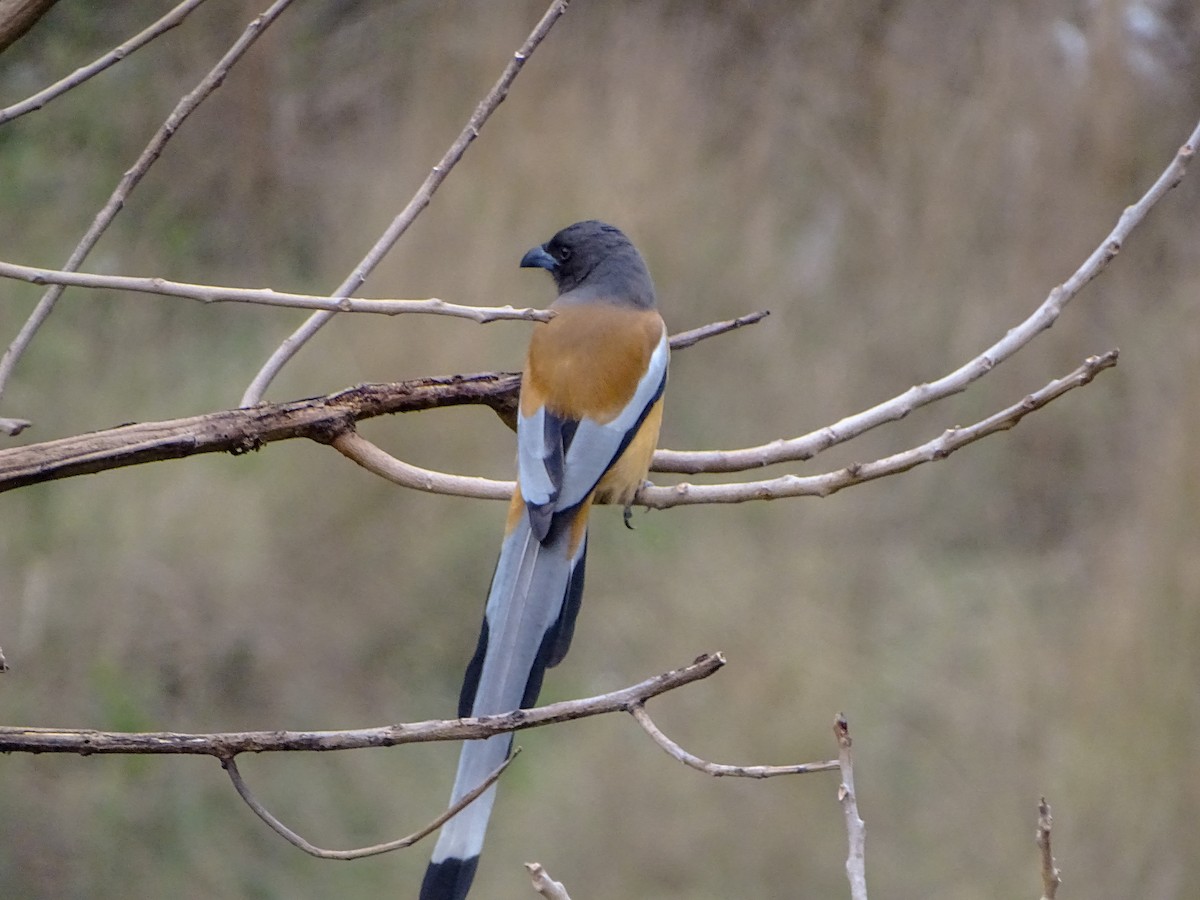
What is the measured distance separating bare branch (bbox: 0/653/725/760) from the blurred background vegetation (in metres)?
3.33

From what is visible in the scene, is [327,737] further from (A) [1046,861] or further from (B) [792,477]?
(B) [792,477]

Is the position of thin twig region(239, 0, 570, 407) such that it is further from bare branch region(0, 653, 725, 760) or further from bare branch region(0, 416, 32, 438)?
bare branch region(0, 653, 725, 760)

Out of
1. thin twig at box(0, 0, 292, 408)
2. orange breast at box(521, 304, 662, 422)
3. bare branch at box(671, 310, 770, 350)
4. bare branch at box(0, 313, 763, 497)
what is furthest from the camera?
orange breast at box(521, 304, 662, 422)

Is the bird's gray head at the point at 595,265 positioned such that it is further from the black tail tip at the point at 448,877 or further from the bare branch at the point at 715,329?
the black tail tip at the point at 448,877

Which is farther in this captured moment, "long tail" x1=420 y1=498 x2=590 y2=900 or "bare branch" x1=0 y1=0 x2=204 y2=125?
"long tail" x1=420 y1=498 x2=590 y2=900

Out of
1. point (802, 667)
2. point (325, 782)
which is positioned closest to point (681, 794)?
point (802, 667)

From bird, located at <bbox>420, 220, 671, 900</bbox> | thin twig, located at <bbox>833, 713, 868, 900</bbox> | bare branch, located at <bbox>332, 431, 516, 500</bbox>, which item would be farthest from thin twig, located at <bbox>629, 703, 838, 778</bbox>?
bare branch, located at <bbox>332, 431, 516, 500</bbox>

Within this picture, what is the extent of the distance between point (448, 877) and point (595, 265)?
166 centimetres

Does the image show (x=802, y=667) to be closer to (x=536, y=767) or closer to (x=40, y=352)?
(x=536, y=767)

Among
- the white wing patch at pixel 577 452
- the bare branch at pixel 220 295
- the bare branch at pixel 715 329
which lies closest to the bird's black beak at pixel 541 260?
the white wing patch at pixel 577 452

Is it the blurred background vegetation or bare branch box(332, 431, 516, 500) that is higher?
the blurred background vegetation

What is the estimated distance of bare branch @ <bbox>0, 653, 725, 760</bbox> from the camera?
1356mm

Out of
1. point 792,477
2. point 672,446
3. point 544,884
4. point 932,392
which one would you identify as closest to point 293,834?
point 544,884

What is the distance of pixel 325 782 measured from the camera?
5051mm
